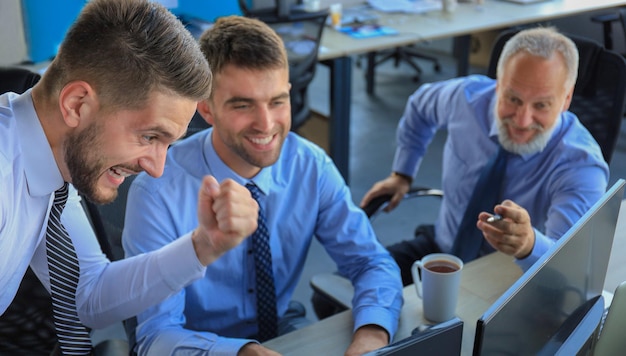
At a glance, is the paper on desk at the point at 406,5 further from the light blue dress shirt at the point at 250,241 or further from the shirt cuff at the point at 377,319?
the shirt cuff at the point at 377,319

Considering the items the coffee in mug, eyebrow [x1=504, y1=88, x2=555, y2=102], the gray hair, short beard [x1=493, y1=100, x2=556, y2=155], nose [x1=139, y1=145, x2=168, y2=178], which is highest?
nose [x1=139, y1=145, x2=168, y2=178]

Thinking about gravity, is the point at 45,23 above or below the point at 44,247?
below

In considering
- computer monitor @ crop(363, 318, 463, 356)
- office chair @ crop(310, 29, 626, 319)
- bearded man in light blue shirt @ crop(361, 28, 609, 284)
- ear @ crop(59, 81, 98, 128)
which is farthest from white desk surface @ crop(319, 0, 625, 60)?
computer monitor @ crop(363, 318, 463, 356)

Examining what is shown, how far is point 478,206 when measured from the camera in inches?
84.4

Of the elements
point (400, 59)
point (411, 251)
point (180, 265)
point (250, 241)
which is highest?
point (180, 265)

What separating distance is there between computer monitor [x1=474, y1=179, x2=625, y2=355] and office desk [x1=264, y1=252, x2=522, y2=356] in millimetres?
261

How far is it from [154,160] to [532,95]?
117 centimetres

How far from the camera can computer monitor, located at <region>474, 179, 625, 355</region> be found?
97 centimetres

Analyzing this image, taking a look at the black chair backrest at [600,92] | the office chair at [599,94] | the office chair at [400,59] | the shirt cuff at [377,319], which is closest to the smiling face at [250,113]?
the shirt cuff at [377,319]

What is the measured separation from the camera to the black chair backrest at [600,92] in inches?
91.6

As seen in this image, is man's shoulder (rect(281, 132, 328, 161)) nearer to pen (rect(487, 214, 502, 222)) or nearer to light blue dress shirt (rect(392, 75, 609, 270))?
pen (rect(487, 214, 502, 222))

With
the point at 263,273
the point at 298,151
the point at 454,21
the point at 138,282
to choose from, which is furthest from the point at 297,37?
the point at 138,282

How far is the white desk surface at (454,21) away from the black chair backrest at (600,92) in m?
1.55

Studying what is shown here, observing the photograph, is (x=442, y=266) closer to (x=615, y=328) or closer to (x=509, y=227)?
(x=509, y=227)
